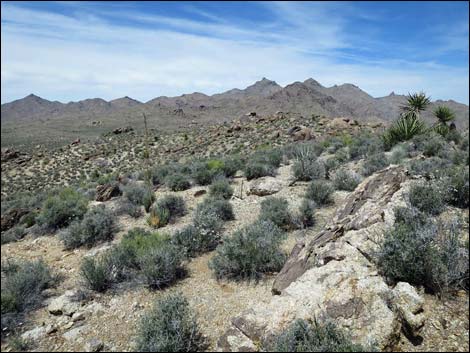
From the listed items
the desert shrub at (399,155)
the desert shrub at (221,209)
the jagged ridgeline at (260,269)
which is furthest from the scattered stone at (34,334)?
the desert shrub at (399,155)

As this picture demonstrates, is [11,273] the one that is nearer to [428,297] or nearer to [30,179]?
[428,297]

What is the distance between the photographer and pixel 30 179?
101ft

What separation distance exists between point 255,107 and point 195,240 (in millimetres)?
83146

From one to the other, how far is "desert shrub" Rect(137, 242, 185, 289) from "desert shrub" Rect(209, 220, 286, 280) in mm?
725

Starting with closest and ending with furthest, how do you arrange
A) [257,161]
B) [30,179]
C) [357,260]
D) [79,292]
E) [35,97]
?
1. [357,260]
2. [79,292]
3. [257,161]
4. [30,179]
5. [35,97]

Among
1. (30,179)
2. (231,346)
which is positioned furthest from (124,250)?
(30,179)

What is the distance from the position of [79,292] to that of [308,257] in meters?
4.12

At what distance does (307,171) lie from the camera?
12.4 meters

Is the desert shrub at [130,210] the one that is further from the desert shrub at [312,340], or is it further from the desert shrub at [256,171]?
the desert shrub at [312,340]

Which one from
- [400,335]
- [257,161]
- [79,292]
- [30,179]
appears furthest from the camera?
[30,179]

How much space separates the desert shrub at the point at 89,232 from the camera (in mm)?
8758

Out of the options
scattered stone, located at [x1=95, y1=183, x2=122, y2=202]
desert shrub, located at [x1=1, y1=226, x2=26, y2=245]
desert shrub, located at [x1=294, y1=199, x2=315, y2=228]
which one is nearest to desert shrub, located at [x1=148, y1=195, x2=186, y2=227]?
scattered stone, located at [x1=95, y1=183, x2=122, y2=202]

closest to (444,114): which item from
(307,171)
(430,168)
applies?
(430,168)

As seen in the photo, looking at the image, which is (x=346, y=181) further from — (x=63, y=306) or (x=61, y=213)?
(x=61, y=213)
